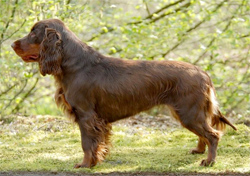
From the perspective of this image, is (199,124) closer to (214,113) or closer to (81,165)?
(214,113)

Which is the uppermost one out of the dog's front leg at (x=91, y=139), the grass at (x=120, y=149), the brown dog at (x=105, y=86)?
the brown dog at (x=105, y=86)

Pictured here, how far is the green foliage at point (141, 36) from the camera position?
7.94m

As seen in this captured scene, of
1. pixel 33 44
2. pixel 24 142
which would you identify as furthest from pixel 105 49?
pixel 33 44

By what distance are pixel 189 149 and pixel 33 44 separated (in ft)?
8.48

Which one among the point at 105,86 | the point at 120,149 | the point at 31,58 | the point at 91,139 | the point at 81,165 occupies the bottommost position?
the point at 120,149

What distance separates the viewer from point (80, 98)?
5098 mm

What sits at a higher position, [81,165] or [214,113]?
[214,113]

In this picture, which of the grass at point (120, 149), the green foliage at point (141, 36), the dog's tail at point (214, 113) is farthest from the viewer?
the green foliage at point (141, 36)

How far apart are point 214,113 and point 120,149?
1488mm

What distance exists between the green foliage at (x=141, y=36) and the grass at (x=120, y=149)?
2.85ft

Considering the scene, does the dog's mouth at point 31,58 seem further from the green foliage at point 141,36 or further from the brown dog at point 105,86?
the green foliage at point 141,36

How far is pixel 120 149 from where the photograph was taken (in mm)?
6078

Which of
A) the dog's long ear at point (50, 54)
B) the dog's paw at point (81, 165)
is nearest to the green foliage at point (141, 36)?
the dog's long ear at point (50, 54)

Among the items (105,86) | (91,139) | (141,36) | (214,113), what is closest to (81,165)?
(91,139)
